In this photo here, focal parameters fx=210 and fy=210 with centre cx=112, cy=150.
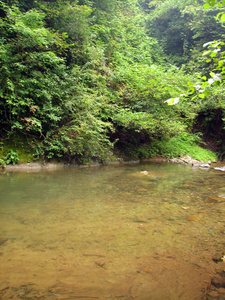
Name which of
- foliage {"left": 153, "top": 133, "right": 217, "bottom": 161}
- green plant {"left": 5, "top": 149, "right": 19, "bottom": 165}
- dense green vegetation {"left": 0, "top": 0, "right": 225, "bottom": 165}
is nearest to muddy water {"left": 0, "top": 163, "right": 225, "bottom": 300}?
dense green vegetation {"left": 0, "top": 0, "right": 225, "bottom": 165}

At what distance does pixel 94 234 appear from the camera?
262 cm

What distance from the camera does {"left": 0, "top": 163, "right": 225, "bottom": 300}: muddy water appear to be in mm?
1697

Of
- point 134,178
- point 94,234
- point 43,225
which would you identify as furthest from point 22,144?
point 94,234

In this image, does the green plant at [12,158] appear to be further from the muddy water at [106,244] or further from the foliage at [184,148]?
the foliage at [184,148]

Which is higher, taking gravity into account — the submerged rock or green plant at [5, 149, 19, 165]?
the submerged rock

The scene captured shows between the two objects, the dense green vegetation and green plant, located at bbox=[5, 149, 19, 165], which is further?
the dense green vegetation

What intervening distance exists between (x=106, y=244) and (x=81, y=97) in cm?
715

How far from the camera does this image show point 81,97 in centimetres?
865

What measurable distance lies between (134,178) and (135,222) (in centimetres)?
342

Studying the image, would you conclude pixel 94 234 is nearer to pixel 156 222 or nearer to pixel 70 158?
pixel 156 222

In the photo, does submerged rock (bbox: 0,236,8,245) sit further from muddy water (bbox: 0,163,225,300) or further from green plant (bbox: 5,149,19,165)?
green plant (bbox: 5,149,19,165)

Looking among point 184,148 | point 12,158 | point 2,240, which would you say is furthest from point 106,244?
point 184,148

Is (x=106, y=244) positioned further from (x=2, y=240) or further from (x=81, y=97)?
(x=81, y=97)

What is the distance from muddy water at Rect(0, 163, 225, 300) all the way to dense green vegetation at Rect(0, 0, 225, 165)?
5.62 feet
